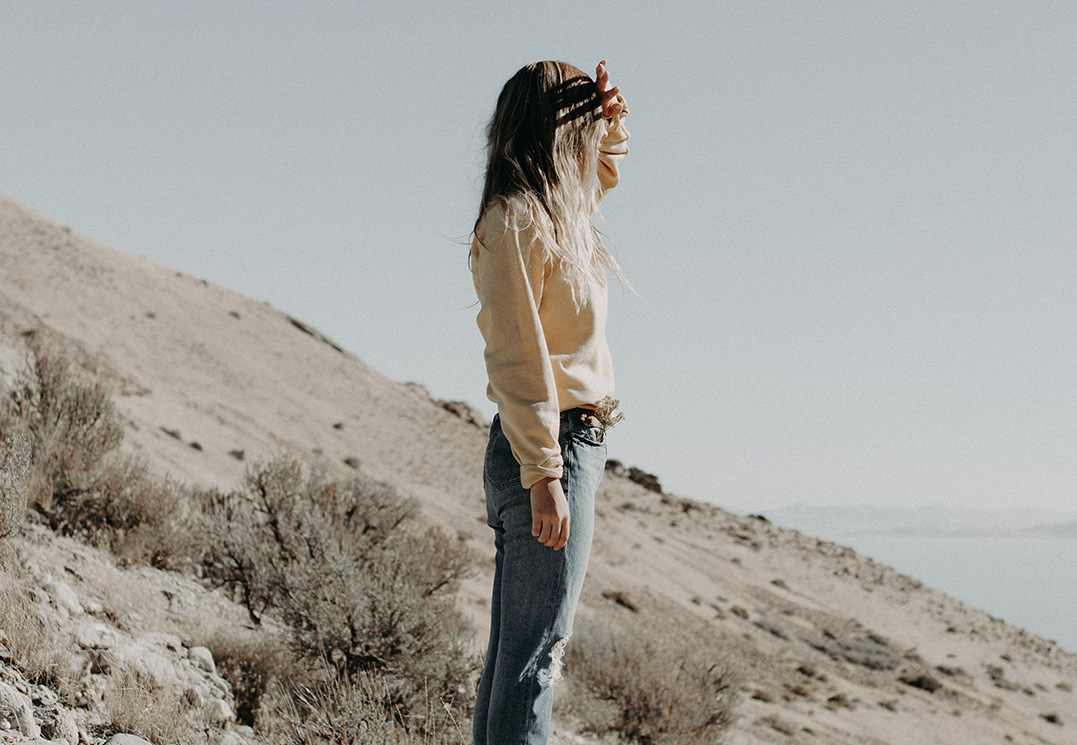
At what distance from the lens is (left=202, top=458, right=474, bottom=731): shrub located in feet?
12.4

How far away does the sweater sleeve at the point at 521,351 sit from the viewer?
1.68 meters

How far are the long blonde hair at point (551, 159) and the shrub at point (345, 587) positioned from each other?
2078 millimetres

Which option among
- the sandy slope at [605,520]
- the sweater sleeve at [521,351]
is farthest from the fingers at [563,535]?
the sandy slope at [605,520]

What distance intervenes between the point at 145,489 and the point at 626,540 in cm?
1358

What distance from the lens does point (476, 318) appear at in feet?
6.21

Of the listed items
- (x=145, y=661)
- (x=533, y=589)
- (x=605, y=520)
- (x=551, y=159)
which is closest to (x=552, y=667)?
(x=533, y=589)

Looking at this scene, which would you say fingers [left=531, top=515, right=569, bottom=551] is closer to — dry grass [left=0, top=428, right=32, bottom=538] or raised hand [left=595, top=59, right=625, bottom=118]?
raised hand [left=595, top=59, right=625, bottom=118]

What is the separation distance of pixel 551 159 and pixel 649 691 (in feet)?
14.3

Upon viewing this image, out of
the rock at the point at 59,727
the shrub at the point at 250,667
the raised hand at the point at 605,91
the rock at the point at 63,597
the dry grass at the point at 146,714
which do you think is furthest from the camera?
the shrub at the point at 250,667

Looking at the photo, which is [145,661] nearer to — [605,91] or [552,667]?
[552,667]

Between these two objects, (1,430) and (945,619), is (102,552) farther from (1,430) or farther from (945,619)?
(945,619)

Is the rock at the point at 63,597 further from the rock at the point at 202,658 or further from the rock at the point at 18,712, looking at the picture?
the rock at the point at 18,712

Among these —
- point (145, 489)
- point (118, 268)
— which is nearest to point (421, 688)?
point (145, 489)

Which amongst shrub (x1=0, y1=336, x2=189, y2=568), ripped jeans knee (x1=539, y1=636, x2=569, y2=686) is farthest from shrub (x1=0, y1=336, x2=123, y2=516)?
ripped jeans knee (x1=539, y1=636, x2=569, y2=686)
